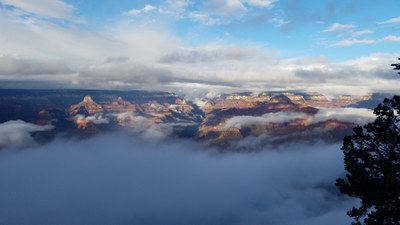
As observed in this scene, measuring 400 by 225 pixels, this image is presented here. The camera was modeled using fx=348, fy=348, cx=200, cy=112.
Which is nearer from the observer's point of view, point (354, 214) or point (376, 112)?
point (376, 112)

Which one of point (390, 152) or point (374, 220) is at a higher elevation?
point (390, 152)

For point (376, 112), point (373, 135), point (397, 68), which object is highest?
point (397, 68)

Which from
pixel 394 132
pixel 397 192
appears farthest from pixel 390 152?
pixel 397 192

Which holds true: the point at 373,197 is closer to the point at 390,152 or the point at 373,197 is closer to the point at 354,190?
the point at 354,190

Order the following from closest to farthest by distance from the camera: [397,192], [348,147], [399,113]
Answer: [397,192] < [399,113] < [348,147]

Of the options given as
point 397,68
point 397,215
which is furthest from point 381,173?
point 397,68

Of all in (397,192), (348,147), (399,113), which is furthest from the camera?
(348,147)
